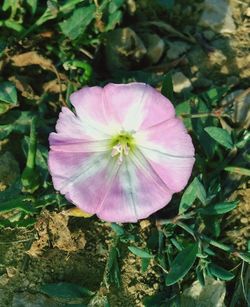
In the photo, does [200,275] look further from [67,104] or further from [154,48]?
[154,48]

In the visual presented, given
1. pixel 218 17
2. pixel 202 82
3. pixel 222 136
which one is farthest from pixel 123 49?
pixel 222 136

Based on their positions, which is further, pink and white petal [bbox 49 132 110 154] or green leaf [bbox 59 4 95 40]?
green leaf [bbox 59 4 95 40]

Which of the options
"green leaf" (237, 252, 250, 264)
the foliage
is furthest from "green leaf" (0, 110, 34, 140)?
"green leaf" (237, 252, 250, 264)

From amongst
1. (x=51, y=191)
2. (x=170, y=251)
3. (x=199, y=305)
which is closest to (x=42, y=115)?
(x=51, y=191)

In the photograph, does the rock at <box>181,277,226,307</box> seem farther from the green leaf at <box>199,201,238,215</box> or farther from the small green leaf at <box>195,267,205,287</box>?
the green leaf at <box>199,201,238,215</box>

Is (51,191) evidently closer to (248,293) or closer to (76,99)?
(76,99)

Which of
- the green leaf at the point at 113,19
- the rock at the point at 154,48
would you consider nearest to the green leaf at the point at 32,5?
the green leaf at the point at 113,19
